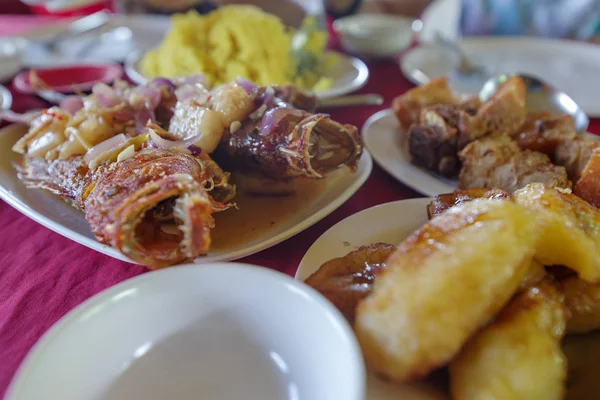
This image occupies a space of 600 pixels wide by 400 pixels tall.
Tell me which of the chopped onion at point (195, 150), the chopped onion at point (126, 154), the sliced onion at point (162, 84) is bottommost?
the sliced onion at point (162, 84)

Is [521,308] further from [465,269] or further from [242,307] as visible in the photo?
[242,307]

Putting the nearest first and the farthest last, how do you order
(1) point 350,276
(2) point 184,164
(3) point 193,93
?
(1) point 350,276 < (2) point 184,164 < (3) point 193,93

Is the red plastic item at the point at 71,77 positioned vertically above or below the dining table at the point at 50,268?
below

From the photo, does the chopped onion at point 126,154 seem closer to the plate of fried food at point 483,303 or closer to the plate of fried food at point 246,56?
the plate of fried food at point 483,303

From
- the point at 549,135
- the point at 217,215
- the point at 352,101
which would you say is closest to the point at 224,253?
the point at 217,215

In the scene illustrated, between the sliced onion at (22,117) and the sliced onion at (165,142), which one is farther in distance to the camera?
the sliced onion at (22,117)

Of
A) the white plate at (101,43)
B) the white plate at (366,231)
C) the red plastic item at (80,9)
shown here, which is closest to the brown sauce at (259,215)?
the white plate at (366,231)

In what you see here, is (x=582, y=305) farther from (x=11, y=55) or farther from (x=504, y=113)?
(x=11, y=55)
